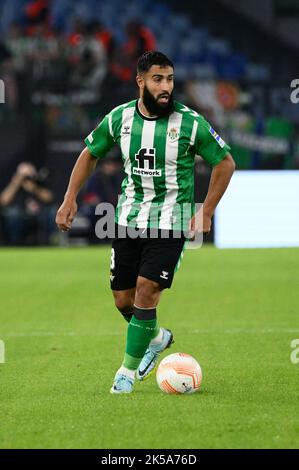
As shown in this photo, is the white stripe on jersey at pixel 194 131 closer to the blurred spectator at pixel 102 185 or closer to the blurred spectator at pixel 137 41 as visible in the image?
the blurred spectator at pixel 102 185

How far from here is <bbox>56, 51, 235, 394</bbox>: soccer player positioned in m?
6.75

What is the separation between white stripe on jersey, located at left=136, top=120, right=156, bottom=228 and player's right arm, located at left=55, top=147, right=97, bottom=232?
1.36 feet

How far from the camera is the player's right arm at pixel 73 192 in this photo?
690 cm

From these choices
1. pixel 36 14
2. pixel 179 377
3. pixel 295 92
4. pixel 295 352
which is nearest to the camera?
pixel 179 377

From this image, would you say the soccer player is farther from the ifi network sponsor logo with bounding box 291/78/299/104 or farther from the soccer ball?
the ifi network sponsor logo with bounding box 291/78/299/104

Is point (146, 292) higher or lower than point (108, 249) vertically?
higher

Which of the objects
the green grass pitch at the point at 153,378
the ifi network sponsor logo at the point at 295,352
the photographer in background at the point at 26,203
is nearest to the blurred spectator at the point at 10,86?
the photographer in background at the point at 26,203

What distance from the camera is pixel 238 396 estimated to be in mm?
6559

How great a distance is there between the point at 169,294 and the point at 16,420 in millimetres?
7335

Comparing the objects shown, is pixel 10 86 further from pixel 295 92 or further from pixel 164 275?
pixel 164 275

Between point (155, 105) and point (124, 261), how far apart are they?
996 mm

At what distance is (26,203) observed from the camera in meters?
20.5

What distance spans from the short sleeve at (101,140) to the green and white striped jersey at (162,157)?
76mm

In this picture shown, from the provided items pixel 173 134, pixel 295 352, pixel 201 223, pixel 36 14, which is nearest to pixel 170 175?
pixel 173 134
